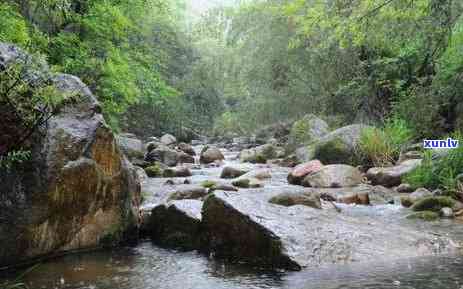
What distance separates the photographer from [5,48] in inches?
224

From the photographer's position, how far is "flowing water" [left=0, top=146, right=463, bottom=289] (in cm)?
494

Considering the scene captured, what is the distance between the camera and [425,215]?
788 cm

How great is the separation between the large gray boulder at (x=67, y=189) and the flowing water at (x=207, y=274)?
27 centimetres

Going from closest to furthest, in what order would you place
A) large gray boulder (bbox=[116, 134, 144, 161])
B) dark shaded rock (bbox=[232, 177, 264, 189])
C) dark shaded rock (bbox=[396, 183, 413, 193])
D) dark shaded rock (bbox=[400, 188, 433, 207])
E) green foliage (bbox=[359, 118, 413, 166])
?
dark shaded rock (bbox=[400, 188, 433, 207]) → dark shaded rock (bbox=[396, 183, 413, 193]) → dark shaded rock (bbox=[232, 177, 264, 189]) → green foliage (bbox=[359, 118, 413, 166]) → large gray boulder (bbox=[116, 134, 144, 161])

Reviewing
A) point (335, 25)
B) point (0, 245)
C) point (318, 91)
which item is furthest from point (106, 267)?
point (318, 91)

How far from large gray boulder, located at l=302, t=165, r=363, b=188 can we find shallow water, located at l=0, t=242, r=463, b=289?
5.88m

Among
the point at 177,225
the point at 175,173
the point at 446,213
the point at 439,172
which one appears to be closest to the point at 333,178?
the point at 439,172

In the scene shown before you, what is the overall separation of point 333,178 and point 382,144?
283cm

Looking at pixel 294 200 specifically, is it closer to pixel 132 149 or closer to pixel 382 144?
pixel 382 144

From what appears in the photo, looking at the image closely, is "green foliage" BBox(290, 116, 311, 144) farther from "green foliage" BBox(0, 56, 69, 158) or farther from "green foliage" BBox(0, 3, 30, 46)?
"green foliage" BBox(0, 56, 69, 158)

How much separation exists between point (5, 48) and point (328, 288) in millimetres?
4181

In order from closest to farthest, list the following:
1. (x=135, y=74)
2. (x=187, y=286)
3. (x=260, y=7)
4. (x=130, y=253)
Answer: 1. (x=187, y=286)
2. (x=130, y=253)
3. (x=135, y=74)
4. (x=260, y=7)

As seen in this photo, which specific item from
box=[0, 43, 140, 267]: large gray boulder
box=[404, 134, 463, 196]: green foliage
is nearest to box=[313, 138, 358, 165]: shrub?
box=[404, 134, 463, 196]: green foliage

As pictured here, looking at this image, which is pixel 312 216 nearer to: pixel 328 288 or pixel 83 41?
pixel 328 288
